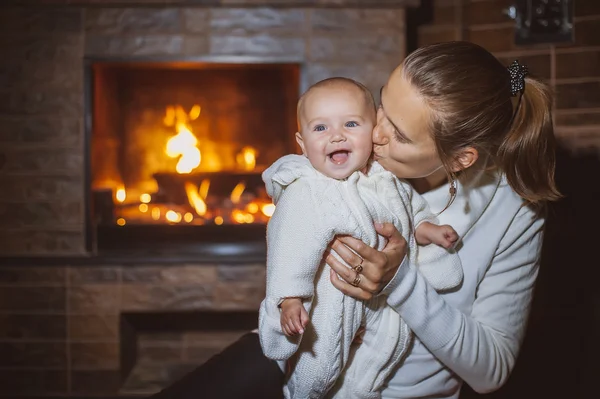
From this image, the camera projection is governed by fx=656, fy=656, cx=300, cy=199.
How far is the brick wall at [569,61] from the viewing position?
2088 mm

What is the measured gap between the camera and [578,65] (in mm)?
2111

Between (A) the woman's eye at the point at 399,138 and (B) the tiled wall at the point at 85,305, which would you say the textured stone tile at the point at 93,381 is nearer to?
(B) the tiled wall at the point at 85,305

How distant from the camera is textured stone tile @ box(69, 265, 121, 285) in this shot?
222cm

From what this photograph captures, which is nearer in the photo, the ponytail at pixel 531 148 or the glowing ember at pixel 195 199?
the ponytail at pixel 531 148

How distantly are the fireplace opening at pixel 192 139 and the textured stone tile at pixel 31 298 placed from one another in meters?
0.31

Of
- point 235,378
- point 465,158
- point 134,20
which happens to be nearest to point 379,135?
point 465,158

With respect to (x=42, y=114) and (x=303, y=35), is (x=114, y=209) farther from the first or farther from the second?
(x=303, y=35)

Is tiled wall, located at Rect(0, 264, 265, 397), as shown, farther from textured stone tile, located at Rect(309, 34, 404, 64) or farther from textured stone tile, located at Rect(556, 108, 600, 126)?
textured stone tile, located at Rect(556, 108, 600, 126)

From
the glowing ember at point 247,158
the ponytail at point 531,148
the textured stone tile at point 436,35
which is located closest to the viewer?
the ponytail at point 531,148

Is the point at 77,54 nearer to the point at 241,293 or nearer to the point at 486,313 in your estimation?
the point at 241,293

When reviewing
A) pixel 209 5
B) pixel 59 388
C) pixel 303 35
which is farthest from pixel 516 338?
pixel 59 388

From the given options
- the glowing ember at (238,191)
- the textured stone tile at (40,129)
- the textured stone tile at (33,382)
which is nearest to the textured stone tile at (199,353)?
the textured stone tile at (33,382)

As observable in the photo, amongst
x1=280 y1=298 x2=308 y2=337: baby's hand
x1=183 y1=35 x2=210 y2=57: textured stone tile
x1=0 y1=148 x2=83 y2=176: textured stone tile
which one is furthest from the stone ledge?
x1=280 y1=298 x2=308 y2=337: baby's hand

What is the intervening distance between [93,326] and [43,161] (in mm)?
582
